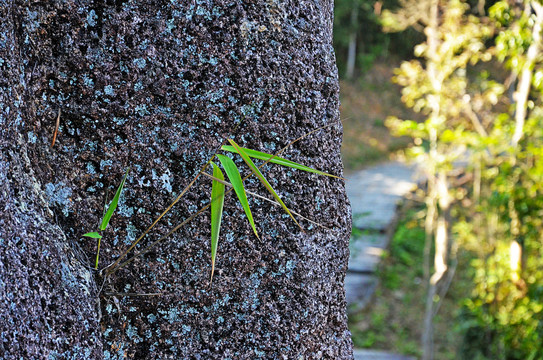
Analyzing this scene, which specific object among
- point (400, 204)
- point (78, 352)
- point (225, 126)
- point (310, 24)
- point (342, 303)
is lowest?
point (78, 352)

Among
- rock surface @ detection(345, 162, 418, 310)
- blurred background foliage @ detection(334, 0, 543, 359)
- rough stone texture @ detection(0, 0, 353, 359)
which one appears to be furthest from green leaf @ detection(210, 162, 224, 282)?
rock surface @ detection(345, 162, 418, 310)

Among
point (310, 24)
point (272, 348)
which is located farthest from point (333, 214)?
point (310, 24)

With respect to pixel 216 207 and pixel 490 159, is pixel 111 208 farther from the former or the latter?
pixel 490 159

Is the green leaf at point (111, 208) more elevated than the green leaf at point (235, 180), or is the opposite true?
the green leaf at point (235, 180)

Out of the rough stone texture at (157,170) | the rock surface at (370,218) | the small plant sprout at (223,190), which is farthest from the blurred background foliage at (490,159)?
the small plant sprout at (223,190)

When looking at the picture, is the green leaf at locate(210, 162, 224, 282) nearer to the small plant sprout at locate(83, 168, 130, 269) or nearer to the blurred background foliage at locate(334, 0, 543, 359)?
the small plant sprout at locate(83, 168, 130, 269)

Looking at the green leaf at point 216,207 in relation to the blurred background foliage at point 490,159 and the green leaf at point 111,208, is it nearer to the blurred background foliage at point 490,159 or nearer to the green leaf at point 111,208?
the green leaf at point 111,208

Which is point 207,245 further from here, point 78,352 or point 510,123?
point 510,123


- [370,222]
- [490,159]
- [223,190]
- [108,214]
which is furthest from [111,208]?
[370,222]
